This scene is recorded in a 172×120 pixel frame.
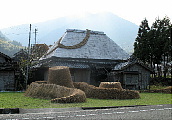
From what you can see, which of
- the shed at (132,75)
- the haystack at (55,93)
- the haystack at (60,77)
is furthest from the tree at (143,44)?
the haystack at (55,93)

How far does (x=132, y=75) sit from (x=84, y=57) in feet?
23.6

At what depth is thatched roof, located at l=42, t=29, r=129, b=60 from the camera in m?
33.7

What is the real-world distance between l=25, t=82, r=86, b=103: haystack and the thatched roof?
12.9m

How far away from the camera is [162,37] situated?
4112 centimetres

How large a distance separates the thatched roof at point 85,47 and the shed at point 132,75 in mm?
3827

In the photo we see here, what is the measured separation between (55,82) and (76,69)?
40.4 feet

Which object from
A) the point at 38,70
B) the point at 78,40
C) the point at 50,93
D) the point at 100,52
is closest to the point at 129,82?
the point at 100,52

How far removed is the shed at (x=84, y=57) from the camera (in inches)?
1263

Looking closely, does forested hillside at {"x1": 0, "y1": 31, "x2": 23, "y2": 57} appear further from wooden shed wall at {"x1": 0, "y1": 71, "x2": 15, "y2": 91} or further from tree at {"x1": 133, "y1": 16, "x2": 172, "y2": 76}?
wooden shed wall at {"x1": 0, "y1": 71, "x2": 15, "y2": 91}

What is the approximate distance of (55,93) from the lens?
18.1 metres

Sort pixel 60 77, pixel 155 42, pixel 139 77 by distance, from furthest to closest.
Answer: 1. pixel 155 42
2. pixel 139 77
3. pixel 60 77

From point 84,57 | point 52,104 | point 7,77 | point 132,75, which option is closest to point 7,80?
point 7,77

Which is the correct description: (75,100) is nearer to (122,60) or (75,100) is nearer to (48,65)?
(48,65)

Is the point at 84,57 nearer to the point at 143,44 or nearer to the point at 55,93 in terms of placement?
the point at 143,44
